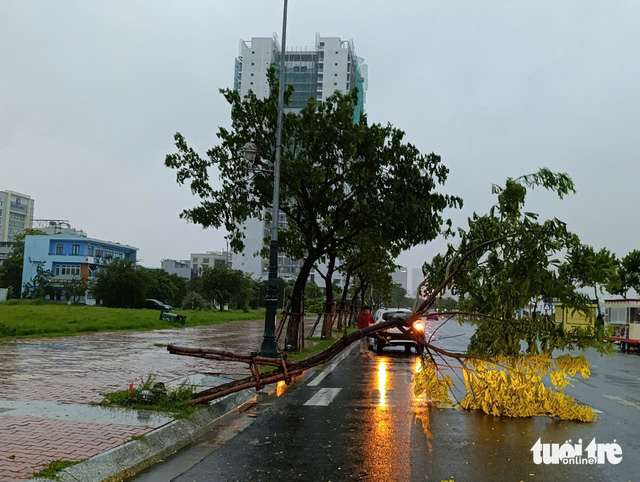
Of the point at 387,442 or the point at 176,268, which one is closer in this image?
the point at 387,442

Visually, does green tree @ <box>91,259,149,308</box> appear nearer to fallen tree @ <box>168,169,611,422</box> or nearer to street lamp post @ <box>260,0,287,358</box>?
street lamp post @ <box>260,0,287,358</box>

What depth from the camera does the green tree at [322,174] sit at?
17.3 m

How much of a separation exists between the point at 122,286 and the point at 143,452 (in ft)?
173

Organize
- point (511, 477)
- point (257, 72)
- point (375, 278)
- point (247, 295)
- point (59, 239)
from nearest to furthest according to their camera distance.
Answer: point (511, 477) < point (375, 278) < point (247, 295) < point (59, 239) < point (257, 72)

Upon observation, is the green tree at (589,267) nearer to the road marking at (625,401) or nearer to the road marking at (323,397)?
the road marking at (625,401)

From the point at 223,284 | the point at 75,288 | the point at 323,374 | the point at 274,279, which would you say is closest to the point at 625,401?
the point at 323,374

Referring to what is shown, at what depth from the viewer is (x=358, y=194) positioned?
1889 centimetres

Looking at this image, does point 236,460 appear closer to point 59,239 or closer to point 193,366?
point 193,366

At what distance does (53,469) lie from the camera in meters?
4.83

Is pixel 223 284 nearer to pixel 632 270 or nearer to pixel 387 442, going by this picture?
pixel 632 270

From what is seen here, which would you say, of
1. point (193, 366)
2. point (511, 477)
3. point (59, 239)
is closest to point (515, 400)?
point (511, 477)

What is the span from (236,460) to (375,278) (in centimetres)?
3666

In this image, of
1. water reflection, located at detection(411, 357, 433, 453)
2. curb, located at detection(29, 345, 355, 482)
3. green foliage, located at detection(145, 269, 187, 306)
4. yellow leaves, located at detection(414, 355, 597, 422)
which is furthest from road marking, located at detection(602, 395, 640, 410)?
green foliage, located at detection(145, 269, 187, 306)

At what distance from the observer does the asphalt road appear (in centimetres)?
554
